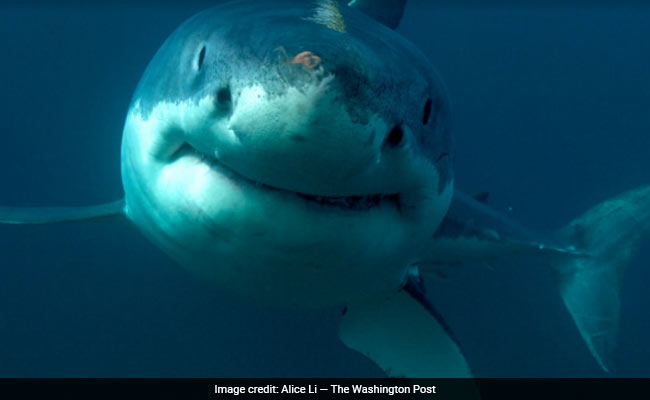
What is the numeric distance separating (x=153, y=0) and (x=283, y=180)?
3008 cm

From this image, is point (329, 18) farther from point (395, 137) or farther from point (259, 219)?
point (259, 219)

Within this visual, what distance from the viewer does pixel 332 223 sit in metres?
1.89

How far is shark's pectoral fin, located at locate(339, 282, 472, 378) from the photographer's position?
12.4 feet

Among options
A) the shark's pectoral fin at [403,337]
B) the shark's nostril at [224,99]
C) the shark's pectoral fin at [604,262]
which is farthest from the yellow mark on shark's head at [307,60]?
the shark's pectoral fin at [604,262]

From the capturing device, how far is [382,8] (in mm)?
5914

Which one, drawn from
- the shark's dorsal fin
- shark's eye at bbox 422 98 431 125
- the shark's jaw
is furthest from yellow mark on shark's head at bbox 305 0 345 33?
the shark's dorsal fin

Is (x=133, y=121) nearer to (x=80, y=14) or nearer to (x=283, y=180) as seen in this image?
(x=283, y=180)
